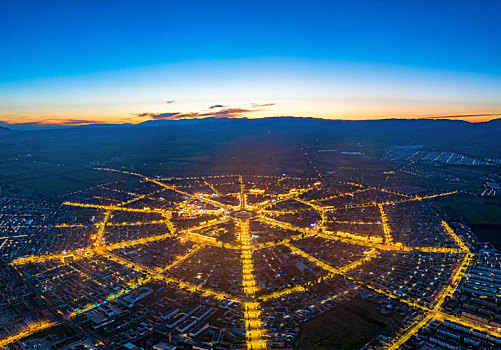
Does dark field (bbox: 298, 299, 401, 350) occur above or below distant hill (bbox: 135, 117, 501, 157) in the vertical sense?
below

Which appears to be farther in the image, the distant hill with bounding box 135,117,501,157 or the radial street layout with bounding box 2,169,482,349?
the distant hill with bounding box 135,117,501,157

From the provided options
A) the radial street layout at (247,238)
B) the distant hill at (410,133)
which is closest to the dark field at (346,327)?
the radial street layout at (247,238)

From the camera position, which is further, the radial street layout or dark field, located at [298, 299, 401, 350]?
the radial street layout

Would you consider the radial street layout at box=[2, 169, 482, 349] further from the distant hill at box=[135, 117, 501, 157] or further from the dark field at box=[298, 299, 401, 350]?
the distant hill at box=[135, 117, 501, 157]

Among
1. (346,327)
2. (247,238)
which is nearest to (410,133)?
(247,238)

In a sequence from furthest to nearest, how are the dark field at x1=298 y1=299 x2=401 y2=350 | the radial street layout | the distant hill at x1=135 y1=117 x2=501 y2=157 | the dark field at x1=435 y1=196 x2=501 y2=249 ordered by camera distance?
the distant hill at x1=135 y1=117 x2=501 y2=157 → the dark field at x1=435 y1=196 x2=501 y2=249 → the radial street layout → the dark field at x1=298 y1=299 x2=401 y2=350

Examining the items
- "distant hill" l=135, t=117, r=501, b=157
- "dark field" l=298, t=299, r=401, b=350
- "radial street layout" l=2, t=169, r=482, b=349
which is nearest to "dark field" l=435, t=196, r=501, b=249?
"radial street layout" l=2, t=169, r=482, b=349

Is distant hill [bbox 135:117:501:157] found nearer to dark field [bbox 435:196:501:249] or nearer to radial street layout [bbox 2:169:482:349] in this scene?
dark field [bbox 435:196:501:249]

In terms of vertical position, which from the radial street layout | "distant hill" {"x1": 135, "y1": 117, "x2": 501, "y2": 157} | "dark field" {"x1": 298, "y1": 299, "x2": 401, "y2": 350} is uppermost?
"distant hill" {"x1": 135, "y1": 117, "x2": 501, "y2": 157}

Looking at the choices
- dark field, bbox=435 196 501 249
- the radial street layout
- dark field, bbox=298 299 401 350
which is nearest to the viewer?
dark field, bbox=298 299 401 350

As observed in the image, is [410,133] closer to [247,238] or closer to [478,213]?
[478,213]
